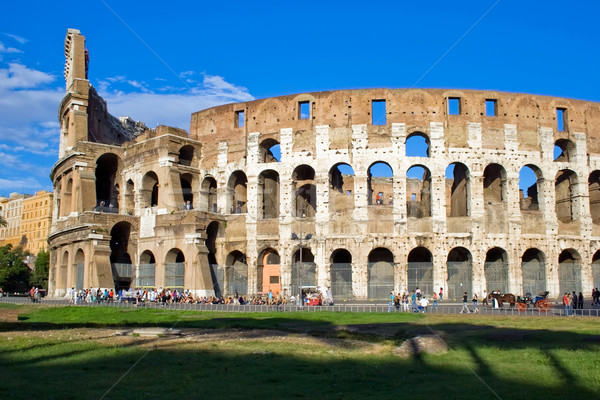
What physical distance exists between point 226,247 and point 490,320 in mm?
22300

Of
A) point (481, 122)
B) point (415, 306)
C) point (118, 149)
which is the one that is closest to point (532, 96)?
point (481, 122)

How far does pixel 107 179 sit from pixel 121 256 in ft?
27.2

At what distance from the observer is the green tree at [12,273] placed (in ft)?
194

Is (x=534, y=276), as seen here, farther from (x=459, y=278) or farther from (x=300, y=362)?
(x=300, y=362)

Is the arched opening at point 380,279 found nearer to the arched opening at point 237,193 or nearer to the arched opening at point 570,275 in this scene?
the arched opening at point 237,193

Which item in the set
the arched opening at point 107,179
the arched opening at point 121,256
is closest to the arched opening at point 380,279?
the arched opening at point 121,256

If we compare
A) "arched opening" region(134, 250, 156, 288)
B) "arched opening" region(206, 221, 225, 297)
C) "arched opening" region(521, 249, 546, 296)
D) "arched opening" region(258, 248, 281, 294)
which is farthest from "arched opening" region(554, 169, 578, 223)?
"arched opening" region(134, 250, 156, 288)

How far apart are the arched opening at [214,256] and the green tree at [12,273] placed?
27331 millimetres

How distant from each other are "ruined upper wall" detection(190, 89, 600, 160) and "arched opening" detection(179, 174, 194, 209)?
6750 millimetres

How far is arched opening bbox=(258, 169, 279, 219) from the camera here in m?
41.6

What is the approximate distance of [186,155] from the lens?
4478 cm

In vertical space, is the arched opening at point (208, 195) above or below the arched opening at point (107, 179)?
below

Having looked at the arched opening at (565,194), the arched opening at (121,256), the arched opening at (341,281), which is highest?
the arched opening at (565,194)

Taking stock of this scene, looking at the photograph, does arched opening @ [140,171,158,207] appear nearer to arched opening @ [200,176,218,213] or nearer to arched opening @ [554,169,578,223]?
arched opening @ [200,176,218,213]
